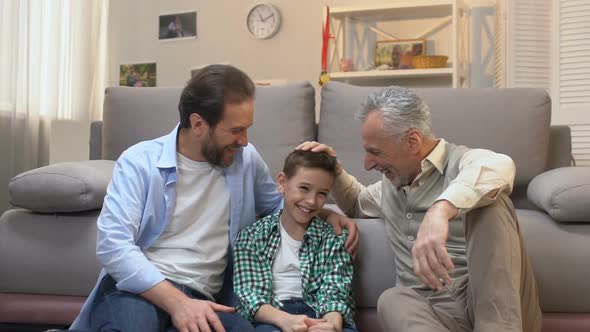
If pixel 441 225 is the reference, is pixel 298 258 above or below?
below

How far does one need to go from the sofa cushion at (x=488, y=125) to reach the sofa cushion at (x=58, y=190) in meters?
0.90

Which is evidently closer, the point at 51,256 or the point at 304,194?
the point at 304,194

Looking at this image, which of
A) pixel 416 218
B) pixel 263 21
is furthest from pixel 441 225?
pixel 263 21

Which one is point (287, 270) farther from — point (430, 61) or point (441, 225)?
point (430, 61)

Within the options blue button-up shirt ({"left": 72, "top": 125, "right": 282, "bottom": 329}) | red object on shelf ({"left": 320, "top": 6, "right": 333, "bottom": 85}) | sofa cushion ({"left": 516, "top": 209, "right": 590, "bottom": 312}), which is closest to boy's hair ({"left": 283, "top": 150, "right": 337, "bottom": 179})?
blue button-up shirt ({"left": 72, "top": 125, "right": 282, "bottom": 329})

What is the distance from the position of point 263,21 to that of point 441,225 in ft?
11.6

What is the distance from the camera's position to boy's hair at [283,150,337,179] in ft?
5.45

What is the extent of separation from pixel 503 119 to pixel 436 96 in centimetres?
25

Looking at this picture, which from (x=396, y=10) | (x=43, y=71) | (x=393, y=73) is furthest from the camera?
(x=396, y=10)

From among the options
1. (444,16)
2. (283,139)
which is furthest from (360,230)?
(444,16)

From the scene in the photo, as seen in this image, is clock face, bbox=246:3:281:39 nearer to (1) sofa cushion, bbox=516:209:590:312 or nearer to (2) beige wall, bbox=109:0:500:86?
(2) beige wall, bbox=109:0:500:86

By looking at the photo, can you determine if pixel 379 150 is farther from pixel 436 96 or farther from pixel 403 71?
pixel 403 71

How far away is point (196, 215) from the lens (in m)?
1.64

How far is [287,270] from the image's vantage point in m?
1.64
